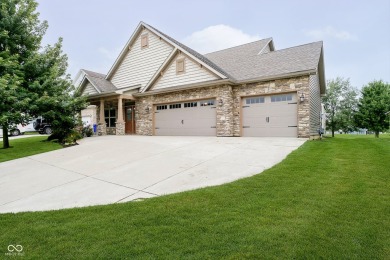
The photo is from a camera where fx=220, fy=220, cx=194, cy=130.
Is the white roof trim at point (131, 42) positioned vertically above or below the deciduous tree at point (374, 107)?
above

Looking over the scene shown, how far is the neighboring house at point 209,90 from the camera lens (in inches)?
461

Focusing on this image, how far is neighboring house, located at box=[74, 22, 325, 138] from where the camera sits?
11.7m

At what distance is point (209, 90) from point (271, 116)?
4.00 metres

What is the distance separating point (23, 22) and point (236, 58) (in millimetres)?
13109

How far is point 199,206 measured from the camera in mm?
3549

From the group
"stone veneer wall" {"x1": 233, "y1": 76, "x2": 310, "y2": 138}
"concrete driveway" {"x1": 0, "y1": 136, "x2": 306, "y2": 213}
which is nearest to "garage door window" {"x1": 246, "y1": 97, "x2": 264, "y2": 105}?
"stone veneer wall" {"x1": 233, "y1": 76, "x2": 310, "y2": 138}

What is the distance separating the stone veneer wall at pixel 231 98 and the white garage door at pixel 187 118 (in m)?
0.40

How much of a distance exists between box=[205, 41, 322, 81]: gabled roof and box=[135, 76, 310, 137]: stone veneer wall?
23.5 inches

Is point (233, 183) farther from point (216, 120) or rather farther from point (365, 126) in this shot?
point (365, 126)

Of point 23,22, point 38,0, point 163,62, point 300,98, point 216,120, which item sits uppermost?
point 38,0

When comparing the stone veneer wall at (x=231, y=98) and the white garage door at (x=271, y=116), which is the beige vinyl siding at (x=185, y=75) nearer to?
the stone veneer wall at (x=231, y=98)

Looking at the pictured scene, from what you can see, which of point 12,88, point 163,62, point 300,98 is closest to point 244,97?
point 300,98

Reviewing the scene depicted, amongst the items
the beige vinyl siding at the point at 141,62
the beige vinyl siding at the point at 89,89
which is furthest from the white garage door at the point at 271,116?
the beige vinyl siding at the point at 89,89

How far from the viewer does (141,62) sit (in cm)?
1761
